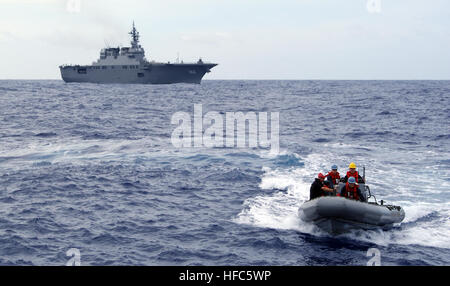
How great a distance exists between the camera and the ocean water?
40.5 feet

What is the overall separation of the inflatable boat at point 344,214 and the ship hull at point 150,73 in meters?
100

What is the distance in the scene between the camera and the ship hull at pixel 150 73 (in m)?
113

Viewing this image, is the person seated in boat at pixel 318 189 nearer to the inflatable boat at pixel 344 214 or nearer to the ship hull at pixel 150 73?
the inflatable boat at pixel 344 214

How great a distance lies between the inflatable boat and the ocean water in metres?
0.31

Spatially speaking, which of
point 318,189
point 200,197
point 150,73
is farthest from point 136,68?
point 318,189

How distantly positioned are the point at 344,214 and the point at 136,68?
10719 centimetres

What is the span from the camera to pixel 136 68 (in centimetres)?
11506

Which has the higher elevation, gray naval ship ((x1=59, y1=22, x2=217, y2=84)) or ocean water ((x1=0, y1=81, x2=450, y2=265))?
gray naval ship ((x1=59, y1=22, x2=217, y2=84))

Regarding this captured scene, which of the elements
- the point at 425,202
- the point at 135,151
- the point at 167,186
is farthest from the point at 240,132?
the point at 425,202

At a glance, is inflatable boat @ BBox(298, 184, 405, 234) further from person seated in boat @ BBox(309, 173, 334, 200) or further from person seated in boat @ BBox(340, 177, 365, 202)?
person seated in boat @ BBox(309, 173, 334, 200)

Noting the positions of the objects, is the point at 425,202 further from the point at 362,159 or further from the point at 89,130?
the point at 89,130

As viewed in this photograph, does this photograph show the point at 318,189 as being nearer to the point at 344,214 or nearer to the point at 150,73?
the point at 344,214

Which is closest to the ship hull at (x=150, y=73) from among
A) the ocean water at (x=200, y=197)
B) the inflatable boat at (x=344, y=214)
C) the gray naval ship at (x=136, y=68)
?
the gray naval ship at (x=136, y=68)

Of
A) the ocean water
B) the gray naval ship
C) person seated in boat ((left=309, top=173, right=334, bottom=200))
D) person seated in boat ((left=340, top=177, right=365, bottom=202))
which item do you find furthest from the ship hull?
person seated in boat ((left=340, top=177, right=365, bottom=202))
